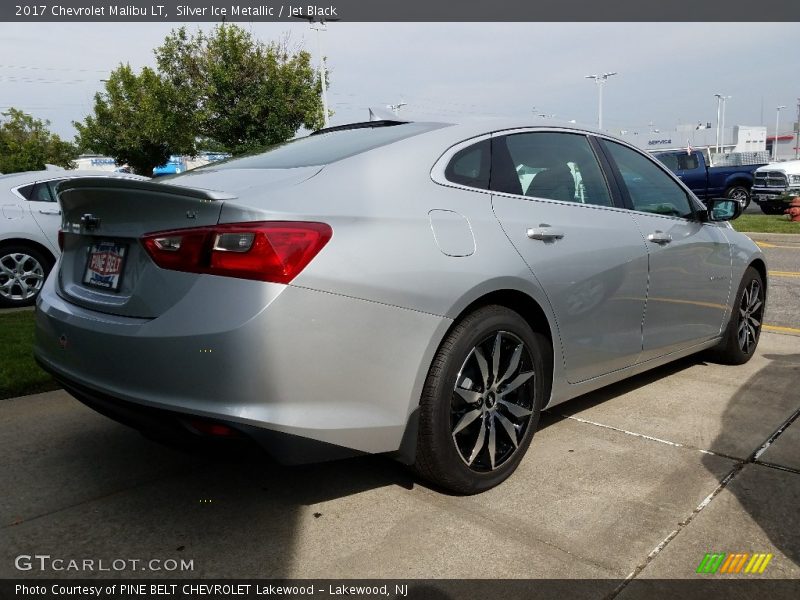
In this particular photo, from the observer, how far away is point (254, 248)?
85.4 inches

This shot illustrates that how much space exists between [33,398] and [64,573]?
2.16 meters

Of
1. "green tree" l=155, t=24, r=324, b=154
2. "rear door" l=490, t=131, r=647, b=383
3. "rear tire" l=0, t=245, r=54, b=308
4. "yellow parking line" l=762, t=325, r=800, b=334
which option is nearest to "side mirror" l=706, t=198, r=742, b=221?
"rear door" l=490, t=131, r=647, b=383

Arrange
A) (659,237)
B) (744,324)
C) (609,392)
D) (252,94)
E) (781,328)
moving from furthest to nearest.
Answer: (252,94) < (781,328) < (744,324) < (609,392) < (659,237)

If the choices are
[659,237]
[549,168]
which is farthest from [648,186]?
[549,168]

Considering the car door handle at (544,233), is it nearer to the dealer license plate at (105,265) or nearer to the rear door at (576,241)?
the rear door at (576,241)

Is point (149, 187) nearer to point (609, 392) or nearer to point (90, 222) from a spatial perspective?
point (90, 222)

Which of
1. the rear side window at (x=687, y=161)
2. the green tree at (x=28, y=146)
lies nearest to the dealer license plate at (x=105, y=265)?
the rear side window at (x=687, y=161)

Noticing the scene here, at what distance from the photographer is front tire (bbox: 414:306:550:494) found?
2559 mm

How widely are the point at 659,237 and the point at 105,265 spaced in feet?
9.34

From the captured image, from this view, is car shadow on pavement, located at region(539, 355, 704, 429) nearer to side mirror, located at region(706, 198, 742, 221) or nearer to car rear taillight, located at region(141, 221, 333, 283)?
side mirror, located at region(706, 198, 742, 221)

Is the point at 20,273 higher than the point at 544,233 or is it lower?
lower

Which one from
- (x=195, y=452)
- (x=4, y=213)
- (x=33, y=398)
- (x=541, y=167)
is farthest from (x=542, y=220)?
(x=4, y=213)

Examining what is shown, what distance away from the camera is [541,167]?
10.6 feet

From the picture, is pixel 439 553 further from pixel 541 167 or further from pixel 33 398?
pixel 33 398
